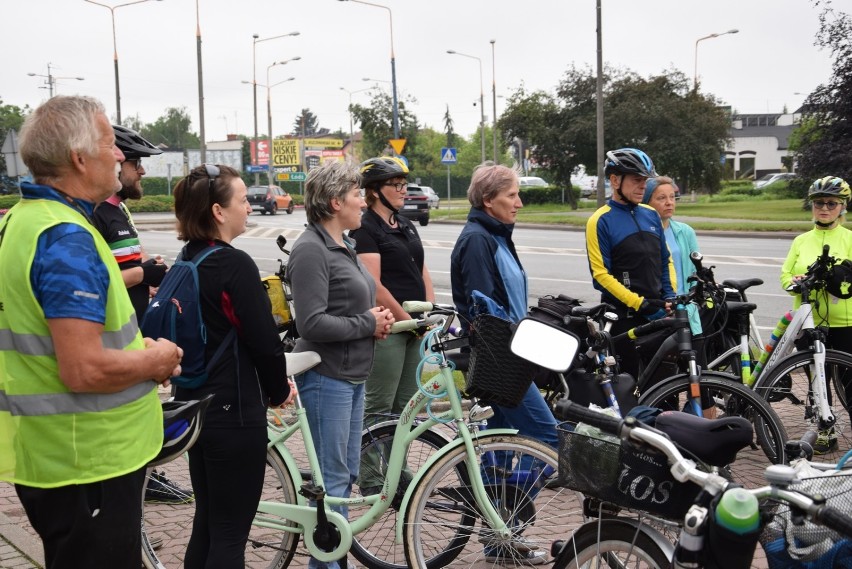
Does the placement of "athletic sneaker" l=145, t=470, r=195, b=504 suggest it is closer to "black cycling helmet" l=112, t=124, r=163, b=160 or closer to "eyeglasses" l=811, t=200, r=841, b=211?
"black cycling helmet" l=112, t=124, r=163, b=160

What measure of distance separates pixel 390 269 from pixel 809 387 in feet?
9.08

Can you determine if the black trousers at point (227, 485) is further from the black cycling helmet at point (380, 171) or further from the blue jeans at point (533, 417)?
the black cycling helmet at point (380, 171)

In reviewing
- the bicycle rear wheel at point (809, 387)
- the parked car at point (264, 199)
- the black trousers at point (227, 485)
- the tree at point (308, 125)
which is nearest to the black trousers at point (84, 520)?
the black trousers at point (227, 485)

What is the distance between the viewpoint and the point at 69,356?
248 centimetres

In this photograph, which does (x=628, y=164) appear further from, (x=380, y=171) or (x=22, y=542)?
(x=22, y=542)

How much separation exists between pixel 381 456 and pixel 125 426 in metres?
2.08

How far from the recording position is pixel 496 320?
11.8ft

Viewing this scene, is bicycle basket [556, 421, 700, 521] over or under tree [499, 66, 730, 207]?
under

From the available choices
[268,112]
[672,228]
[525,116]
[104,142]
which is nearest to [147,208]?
[268,112]

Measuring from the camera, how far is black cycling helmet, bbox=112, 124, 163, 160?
507cm

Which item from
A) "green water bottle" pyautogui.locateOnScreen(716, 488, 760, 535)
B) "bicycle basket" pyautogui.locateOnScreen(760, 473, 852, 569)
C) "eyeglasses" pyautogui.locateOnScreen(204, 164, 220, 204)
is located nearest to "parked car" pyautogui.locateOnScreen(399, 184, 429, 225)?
"eyeglasses" pyautogui.locateOnScreen(204, 164, 220, 204)

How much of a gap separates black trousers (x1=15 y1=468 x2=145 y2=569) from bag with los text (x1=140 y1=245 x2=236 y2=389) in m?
0.73

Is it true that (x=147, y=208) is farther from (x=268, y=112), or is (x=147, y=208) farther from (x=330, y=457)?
(x=330, y=457)

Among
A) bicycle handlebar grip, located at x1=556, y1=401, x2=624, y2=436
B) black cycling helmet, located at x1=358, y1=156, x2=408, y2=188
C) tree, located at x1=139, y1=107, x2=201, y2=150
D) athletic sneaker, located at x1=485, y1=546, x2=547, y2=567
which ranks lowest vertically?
athletic sneaker, located at x1=485, y1=546, x2=547, y2=567
